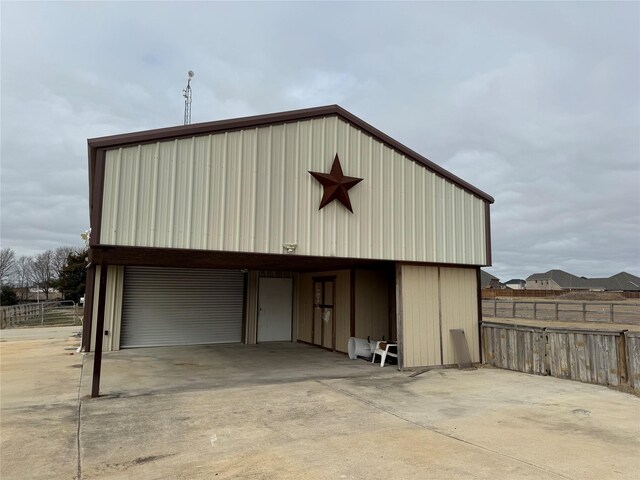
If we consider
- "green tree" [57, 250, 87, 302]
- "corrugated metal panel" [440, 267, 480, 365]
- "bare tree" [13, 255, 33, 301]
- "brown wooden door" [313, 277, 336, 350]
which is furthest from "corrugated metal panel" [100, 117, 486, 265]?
"bare tree" [13, 255, 33, 301]

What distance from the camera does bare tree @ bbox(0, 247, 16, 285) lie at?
5946cm

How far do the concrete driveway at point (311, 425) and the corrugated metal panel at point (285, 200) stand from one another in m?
2.30

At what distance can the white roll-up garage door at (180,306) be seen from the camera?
40.3 feet

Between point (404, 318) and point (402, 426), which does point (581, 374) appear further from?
point (402, 426)

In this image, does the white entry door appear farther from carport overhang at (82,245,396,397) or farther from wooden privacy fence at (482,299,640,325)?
wooden privacy fence at (482,299,640,325)

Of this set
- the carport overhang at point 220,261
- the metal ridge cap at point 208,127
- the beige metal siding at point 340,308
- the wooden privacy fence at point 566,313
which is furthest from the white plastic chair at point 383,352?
the wooden privacy fence at point 566,313

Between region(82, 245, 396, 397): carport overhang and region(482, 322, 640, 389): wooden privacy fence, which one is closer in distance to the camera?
region(482, 322, 640, 389): wooden privacy fence

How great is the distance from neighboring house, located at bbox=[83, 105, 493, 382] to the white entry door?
0.98m

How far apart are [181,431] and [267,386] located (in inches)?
96.8

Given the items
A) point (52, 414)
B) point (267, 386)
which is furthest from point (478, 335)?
point (52, 414)

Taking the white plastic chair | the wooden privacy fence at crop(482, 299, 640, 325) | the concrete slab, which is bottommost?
the concrete slab

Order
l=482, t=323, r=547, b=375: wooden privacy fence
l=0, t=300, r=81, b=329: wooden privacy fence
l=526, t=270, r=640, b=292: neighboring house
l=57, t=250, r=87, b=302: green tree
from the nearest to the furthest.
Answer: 1. l=482, t=323, r=547, b=375: wooden privacy fence
2. l=0, t=300, r=81, b=329: wooden privacy fence
3. l=57, t=250, r=87, b=302: green tree
4. l=526, t=270, r=640, b=292: neighboring house

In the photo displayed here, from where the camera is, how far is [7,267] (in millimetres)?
61594

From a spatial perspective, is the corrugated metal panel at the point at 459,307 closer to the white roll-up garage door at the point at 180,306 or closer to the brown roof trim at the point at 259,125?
the brown roof trim at the point at 259,125
